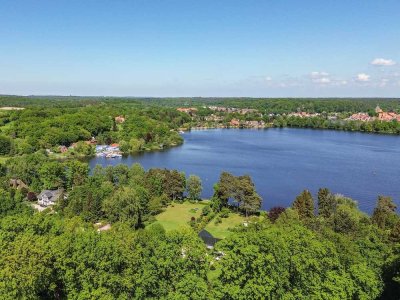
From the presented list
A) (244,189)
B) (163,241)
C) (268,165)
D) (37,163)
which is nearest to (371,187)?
(268,165)

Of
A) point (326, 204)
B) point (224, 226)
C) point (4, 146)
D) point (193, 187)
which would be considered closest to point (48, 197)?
point (193, 187)

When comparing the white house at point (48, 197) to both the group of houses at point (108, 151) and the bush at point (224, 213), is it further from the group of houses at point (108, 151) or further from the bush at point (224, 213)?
the group of houses at point (108, 151)

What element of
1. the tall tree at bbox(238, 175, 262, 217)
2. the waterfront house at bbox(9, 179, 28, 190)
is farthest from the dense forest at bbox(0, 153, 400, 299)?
the waterfront house at bbox(9, 179, 28, 190)

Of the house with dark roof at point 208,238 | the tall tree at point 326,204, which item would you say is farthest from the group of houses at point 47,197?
the tall tree at point 326,204

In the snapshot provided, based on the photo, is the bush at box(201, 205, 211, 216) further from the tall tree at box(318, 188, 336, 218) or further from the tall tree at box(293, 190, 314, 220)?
the tall tree at box(318, 188, 336, 218)

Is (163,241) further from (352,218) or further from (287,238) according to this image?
(352,218)

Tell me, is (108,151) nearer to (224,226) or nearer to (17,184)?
(17,184)
